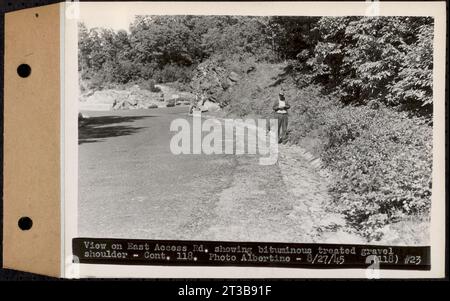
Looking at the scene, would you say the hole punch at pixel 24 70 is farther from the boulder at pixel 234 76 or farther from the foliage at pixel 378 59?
the foliage at pixel 378 59

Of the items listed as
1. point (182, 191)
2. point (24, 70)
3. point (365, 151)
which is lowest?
point (182, 191)

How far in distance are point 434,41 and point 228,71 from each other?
1.80 meters

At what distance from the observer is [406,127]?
4.05 meters

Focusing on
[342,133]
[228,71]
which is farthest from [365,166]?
[228,71]

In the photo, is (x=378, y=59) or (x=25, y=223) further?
(x=25, y=223)

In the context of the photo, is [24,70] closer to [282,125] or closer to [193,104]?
[193,104]

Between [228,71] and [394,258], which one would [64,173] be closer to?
[228,71]

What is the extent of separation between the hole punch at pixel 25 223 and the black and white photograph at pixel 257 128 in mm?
457

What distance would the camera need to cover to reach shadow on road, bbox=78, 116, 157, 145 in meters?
4.16

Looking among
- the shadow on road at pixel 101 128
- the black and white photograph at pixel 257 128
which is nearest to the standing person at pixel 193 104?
the black and white photograph at pixel 257 128

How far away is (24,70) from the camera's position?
4.14 m

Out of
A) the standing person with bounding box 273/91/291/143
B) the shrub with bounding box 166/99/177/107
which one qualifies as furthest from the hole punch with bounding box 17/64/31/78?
the standing person with bounding box 273/91/291/143
